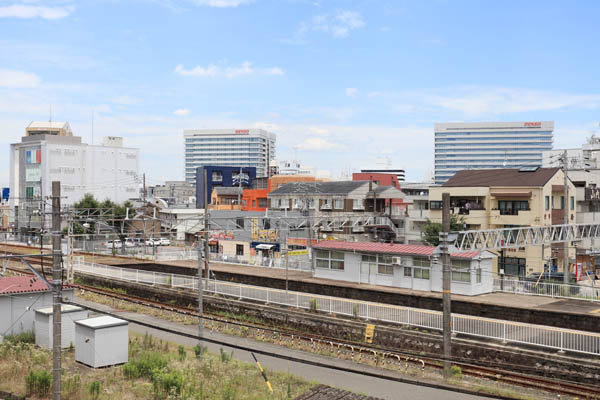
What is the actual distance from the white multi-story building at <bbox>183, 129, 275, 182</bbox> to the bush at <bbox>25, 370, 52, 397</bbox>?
14281 centimetres

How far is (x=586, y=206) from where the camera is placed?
41625mm

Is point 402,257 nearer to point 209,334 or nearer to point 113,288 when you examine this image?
point 209,334

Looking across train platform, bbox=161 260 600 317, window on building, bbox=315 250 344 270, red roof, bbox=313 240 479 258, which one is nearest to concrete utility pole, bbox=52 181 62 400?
train platform, bbox=161 260 600 317

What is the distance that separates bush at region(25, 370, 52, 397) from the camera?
13000 mm

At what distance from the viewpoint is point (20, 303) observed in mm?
18516

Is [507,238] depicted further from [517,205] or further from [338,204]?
[338,204]

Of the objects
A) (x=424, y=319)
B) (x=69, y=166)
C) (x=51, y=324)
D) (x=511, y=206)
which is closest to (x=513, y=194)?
(x=511, y=206)

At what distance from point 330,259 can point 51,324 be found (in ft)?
50.6

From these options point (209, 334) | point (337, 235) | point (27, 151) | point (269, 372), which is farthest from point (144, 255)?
point (27, 151)

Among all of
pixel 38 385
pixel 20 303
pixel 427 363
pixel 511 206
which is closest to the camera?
pixel 38 385

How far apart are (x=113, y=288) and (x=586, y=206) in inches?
1404

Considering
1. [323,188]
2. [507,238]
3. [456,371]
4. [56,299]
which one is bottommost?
[456,371]

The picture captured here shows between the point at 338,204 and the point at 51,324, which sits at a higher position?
the point at 338,204

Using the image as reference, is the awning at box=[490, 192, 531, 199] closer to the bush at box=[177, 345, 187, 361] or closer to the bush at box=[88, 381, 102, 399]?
the bush at box=[177, 345, 187, 361]
